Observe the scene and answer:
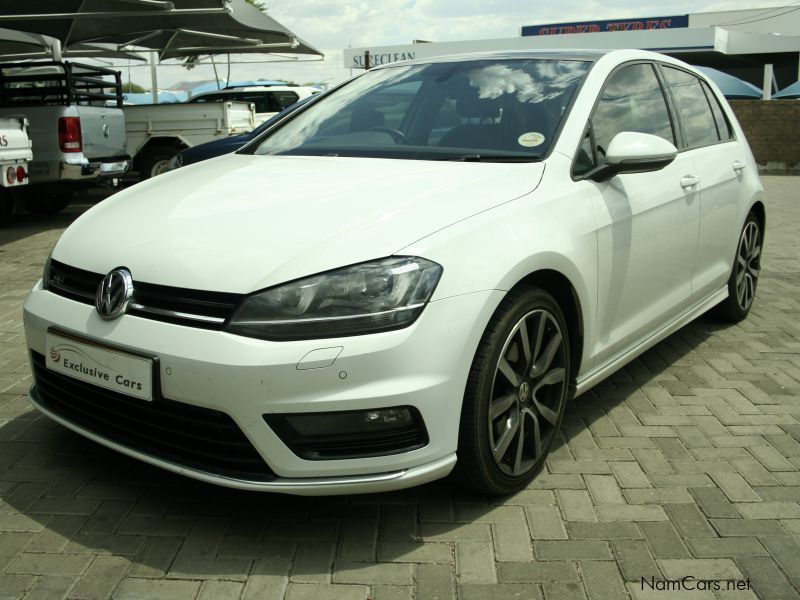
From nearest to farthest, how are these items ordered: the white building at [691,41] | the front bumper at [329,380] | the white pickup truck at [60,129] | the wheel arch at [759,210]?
1. the front bumper at [329,380]
2. the wheel arch at [759,210]
3. the white pickup truck at [60,129]
4. the white building at [691,41]

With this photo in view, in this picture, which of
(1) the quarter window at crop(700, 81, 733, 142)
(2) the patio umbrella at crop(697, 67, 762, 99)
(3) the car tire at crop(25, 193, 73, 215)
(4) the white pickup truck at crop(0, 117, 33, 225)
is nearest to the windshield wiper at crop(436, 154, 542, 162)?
(1) the quarter window at crop(700, 81, 733, 142)

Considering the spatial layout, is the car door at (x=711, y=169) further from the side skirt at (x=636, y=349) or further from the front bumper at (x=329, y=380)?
the front bumper at (x=329, y=380)

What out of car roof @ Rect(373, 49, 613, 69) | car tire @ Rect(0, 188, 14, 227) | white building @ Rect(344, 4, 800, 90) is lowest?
car tire @ Rect(0, 188, 14, 227)

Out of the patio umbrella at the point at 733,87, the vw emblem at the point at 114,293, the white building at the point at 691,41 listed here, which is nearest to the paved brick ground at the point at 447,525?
the vw emblem at the point at 114,293

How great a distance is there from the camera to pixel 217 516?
114 inches

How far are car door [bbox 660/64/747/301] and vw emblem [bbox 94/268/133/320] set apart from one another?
2.77 m

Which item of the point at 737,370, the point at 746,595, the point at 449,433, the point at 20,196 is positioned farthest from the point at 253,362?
the point at 20,196

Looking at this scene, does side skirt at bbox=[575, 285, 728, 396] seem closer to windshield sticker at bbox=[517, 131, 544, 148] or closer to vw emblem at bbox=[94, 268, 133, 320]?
windshield sticker at bbox=[517, 131, 544, 148]

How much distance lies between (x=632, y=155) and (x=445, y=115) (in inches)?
33.2

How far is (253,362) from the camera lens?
7.97 ft

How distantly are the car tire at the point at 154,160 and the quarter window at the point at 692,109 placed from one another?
→ 30.3 ft

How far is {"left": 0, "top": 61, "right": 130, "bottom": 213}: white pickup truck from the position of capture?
369 inches

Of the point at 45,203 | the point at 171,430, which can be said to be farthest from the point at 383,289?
the point at 45,203

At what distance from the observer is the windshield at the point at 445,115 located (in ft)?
11.2
